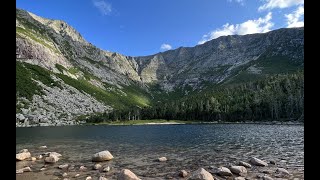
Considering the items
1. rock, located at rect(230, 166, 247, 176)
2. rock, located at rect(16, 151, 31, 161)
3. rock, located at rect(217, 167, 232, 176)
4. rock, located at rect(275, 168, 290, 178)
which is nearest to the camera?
rock, located at rect(275, 168, 290, 178)

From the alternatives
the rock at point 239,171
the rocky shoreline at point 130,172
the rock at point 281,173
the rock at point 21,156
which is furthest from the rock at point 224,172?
the rock at point 21,156

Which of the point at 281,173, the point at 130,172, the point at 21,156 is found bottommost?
the point at 21,156

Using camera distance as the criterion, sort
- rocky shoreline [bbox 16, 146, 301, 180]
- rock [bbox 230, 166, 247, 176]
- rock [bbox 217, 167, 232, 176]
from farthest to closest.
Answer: rock [bbox 230, 166, 247, 176]
rock [bbox 217, 167, 232, 176]
rocky shoreline [bbox 16, 146, 301, 180]

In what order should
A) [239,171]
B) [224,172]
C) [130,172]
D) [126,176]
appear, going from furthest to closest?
[239,171] → [224,172] → [130,172] → [126,176]

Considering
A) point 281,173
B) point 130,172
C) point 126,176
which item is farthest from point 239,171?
point 126,176

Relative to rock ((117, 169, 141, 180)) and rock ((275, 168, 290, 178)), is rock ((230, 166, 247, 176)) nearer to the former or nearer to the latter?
rock ((275, 168, 290, 178))

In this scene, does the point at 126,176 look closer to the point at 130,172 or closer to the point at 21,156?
the point at 130,172

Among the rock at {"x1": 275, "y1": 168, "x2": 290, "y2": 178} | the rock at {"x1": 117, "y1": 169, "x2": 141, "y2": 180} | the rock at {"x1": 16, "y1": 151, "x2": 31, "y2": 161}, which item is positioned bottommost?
the rock at {"x1": 16, "y1": 151, "x2": 31, "y2": 161}

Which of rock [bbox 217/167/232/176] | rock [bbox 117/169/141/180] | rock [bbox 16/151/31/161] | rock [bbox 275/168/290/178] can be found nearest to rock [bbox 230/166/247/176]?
rock [bbox 217/167/232/176]

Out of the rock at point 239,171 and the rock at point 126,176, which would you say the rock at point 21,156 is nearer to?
the rock at point 126,176
